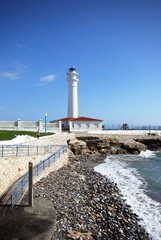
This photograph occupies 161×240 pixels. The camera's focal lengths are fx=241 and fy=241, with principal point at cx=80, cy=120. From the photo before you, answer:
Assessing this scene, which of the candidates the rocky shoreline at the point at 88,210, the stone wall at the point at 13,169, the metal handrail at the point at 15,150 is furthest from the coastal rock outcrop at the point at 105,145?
the rocky shoreline at the point at 88,210

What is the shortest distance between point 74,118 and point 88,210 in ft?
96.6

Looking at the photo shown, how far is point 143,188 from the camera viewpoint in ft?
52.9

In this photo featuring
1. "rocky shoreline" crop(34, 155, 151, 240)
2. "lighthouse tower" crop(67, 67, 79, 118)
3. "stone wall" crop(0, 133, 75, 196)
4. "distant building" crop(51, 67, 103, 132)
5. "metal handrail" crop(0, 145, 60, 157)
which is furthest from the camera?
"lighthouse tower" crop(67, 67, 79, 118)

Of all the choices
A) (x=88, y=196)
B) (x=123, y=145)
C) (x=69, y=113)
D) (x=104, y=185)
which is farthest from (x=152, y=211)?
(x=69, y=113)

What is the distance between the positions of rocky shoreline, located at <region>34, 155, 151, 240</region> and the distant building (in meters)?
22.4

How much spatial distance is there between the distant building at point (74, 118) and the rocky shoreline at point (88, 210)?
73.4ft

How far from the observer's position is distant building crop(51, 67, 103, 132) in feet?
127

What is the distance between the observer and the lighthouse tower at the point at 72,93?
43156 millimetres

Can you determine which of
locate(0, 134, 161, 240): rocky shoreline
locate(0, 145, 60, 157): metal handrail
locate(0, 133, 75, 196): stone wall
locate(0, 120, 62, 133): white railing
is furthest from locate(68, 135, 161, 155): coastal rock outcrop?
locate(0, 133, 75, 196): stone wall

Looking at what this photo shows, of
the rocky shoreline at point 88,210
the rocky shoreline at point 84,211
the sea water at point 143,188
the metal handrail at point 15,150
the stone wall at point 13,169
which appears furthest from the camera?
the metal handrail at point 15,150

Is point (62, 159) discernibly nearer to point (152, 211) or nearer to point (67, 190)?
point (67, 190)

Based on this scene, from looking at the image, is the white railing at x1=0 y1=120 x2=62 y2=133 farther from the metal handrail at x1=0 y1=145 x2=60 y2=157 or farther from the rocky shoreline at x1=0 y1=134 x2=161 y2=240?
the rocky shoreline at x1=0 y1=134 x2=161 y2=240

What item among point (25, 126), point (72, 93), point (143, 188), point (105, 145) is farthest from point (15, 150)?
point (72, 93)

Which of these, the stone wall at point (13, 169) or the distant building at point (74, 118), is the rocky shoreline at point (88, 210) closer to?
the stone wall at point (13, 169)
